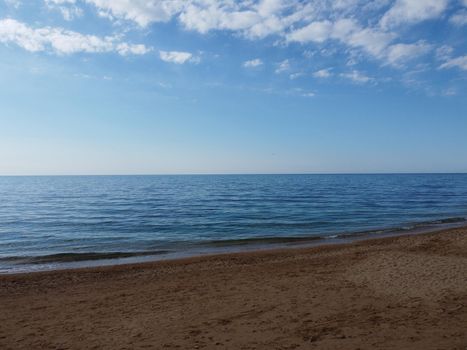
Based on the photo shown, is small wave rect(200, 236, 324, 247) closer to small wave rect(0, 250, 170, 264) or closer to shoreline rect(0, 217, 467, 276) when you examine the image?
shoreline rect(0, 217, 467, 276)

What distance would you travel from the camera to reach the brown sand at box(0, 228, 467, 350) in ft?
21.0

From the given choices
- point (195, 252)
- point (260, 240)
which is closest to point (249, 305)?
point (195, 252)

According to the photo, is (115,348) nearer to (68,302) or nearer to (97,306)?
(97,306)

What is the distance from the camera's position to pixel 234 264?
13438mm

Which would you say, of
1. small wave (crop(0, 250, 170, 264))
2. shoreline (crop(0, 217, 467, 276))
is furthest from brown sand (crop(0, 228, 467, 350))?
small wave (crop(0, 250, 170, 264))

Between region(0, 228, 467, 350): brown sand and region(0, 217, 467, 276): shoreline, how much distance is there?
196cm

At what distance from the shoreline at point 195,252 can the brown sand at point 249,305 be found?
1.96m

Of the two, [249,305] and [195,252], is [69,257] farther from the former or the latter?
[249,305]

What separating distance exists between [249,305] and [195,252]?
9256mm

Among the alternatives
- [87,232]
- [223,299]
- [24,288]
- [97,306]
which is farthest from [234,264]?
[87,232]

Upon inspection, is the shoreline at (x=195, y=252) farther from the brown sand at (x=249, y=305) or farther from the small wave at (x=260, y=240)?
the brown sand at (x=249, y=305)

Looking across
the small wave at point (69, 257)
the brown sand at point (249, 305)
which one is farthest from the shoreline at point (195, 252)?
the brown sand at point (249, 305)

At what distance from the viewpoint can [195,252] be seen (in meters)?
17.1

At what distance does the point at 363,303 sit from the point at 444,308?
5.48 ft
